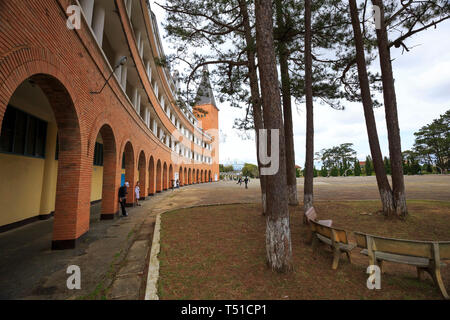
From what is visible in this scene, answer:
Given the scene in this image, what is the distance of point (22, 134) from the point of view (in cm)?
732

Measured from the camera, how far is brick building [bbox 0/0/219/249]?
3.52 meters

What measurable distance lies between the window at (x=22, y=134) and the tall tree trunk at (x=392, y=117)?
509 inches

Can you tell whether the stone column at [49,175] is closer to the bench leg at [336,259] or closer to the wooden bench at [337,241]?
the wooden bench at [337,241]

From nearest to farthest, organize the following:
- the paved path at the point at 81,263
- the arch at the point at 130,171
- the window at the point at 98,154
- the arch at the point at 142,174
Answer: the paved path at the point at 81,263 → the arch at the point at 130,171 → the window at the point at 98,154 → the arch at the point at 142,174

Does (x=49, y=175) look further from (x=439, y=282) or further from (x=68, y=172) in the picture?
(x=439, y=282)

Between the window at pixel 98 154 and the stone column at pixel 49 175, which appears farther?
the window at pixel 98 154

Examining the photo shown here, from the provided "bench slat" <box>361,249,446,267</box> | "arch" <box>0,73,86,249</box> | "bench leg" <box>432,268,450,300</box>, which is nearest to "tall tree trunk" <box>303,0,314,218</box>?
"bench slat" <box>361,249,446,267</box>

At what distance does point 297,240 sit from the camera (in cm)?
523

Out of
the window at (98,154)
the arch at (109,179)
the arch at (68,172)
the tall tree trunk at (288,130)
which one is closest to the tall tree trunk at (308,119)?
the tall tree trunk at (288,130)

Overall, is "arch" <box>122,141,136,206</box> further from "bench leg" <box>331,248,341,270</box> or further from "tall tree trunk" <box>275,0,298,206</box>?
"bench leg" <box>331,248,341,270</box>

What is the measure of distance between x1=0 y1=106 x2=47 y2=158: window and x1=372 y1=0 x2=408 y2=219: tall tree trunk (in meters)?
12.9

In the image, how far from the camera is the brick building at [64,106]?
11.6 ft
